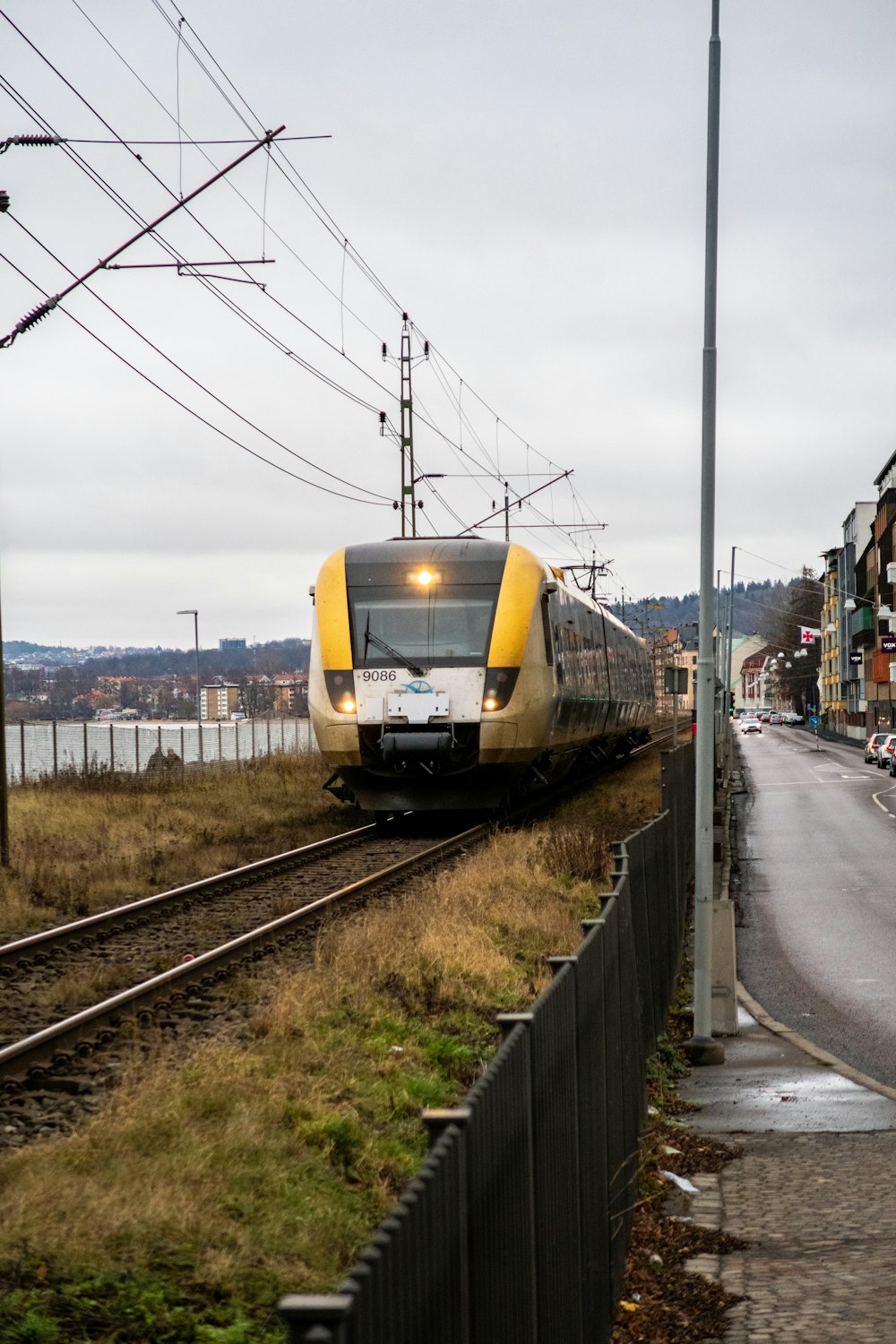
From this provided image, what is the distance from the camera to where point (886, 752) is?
6494 cm

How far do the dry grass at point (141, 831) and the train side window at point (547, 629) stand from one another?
4447 millimetres

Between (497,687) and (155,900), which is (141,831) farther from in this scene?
(155,900)

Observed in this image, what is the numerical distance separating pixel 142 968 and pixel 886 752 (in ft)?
184

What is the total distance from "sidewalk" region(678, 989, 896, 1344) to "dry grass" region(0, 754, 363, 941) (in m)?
7.07

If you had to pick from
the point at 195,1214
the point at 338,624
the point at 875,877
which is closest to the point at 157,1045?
the point at 195,1214

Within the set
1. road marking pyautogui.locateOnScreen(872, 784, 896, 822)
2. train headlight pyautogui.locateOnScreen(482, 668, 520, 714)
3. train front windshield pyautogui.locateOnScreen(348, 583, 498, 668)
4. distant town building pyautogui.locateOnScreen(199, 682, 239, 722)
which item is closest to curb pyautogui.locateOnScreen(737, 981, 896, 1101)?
train headlight pyautogui.locateOnScreen(482, 668, 520, 714)

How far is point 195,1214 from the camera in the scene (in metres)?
5.91

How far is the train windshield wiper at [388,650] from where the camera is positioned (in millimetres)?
21594

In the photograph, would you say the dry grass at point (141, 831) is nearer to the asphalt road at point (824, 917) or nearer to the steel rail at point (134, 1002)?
the steel rail at point (134, 1002)

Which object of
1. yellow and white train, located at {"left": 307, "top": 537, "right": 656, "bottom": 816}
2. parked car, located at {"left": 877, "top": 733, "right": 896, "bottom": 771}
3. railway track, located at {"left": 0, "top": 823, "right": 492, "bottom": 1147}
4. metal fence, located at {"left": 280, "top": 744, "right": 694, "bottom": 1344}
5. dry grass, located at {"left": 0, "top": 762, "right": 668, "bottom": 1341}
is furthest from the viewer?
parked car, located at {"left": 877, "top": 733, "right": 896, "bottom": 771}

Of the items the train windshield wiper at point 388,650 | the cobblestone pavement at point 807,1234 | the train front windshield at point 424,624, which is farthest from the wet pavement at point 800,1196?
the train front windshield at point 424,624

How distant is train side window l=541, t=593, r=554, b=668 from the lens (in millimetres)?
22828

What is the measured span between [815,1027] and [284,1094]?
275 inches

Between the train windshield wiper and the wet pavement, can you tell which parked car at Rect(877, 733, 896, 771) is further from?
the wet pavement
